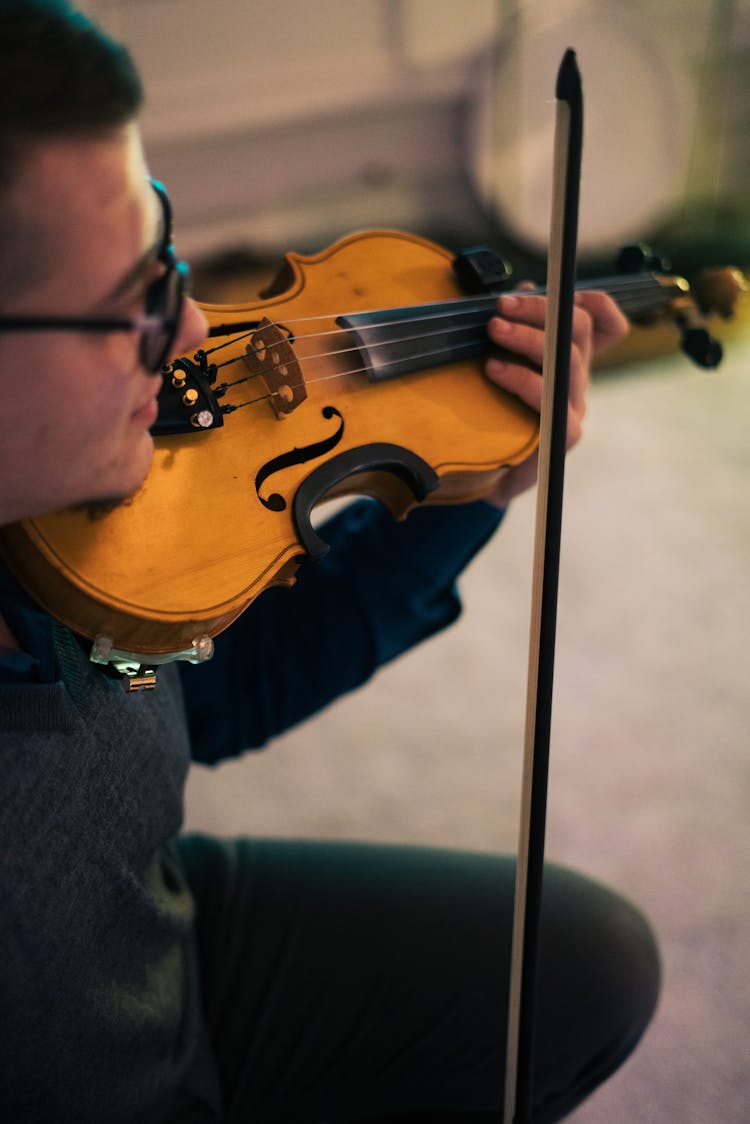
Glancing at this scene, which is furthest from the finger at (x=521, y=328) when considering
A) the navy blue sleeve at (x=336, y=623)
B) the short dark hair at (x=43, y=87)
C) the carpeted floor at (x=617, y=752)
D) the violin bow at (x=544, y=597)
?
the carpeted floor at (x=617, y=752)

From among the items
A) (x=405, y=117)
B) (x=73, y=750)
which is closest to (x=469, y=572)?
(x=73, y=750)

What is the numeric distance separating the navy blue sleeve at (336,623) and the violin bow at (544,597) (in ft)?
0.95

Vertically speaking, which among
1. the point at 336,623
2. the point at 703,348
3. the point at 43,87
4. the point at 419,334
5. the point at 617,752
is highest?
the point at 43,87

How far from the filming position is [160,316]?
469mm

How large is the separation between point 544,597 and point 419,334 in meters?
0.29

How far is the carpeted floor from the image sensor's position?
1.01 m

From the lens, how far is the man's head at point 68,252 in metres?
0.40

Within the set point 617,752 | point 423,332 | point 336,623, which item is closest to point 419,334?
point 423,332

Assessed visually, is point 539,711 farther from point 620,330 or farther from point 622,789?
point 622,789

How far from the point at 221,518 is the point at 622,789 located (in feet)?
2.74

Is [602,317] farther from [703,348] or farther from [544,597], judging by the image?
[544,597]

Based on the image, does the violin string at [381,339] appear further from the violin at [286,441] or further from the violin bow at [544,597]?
the violin bow at [544,597]

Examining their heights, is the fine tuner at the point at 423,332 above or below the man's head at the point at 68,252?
below

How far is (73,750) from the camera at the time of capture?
56 cm
